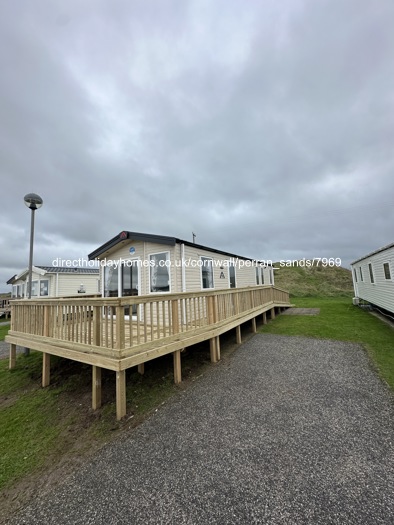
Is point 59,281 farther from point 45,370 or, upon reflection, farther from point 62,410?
point 62,410

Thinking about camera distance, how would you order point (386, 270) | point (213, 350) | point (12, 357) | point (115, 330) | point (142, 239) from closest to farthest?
point (115, 330), point (213, 350), point (12, 357), point (142, 239), point (386, 270)

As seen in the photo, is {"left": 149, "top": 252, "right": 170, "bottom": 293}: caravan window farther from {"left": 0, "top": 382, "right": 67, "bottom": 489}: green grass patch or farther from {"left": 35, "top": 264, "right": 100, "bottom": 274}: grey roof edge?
{"left": 35, "top": 264, "right": 100, "bottom": 274}: grey roof edge

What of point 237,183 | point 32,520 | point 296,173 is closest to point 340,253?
point 296,173

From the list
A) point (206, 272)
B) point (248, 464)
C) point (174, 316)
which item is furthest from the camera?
point (206, 272)

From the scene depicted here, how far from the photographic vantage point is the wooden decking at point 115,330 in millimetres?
3555

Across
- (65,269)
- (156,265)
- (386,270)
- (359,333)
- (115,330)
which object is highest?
(65,269)

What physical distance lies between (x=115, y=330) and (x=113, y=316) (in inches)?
27.9

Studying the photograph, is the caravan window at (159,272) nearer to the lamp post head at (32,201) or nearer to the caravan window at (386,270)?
the lamp post head at (32,201)

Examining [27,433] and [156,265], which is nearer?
[27,433]

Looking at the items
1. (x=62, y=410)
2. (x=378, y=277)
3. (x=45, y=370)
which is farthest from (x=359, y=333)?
(x=45, y=370)

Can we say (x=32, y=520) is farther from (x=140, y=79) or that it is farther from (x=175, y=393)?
(x=140, y=79)

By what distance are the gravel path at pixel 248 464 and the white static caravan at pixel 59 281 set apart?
1525 cm

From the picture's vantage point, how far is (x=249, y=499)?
200 centimetres

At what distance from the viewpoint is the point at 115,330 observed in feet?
15.8
